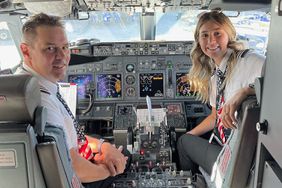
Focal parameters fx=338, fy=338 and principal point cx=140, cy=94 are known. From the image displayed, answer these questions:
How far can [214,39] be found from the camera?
2.41 meters

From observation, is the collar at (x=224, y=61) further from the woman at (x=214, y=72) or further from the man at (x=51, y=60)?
the man at (x=51, y=60)

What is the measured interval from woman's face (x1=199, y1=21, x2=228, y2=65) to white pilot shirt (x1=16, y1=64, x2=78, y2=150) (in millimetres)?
1171

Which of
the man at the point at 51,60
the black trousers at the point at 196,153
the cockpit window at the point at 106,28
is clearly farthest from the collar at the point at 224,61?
the cockpit window at the point at 106,28

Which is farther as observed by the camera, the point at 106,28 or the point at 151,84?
the point at 106,28

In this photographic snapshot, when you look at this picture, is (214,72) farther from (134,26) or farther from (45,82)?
(134,26)

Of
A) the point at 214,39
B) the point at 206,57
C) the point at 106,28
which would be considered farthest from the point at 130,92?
the point at 214,39

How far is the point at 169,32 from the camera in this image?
4.79m

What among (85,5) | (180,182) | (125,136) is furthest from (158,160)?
(85,5)

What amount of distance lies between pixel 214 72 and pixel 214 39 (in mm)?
369

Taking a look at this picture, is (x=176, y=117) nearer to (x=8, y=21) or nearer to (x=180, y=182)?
(x=180, y=182)

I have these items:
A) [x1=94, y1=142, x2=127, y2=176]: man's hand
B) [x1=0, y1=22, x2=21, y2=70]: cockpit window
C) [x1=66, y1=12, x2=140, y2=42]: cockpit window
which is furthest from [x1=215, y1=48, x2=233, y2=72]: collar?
[x1=0, y1=22, x2=21, y2=70]: cockpit window

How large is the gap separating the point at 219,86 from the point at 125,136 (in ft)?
5.71

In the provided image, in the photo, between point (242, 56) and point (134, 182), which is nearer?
point (242, 56)

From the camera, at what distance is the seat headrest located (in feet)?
3.84
